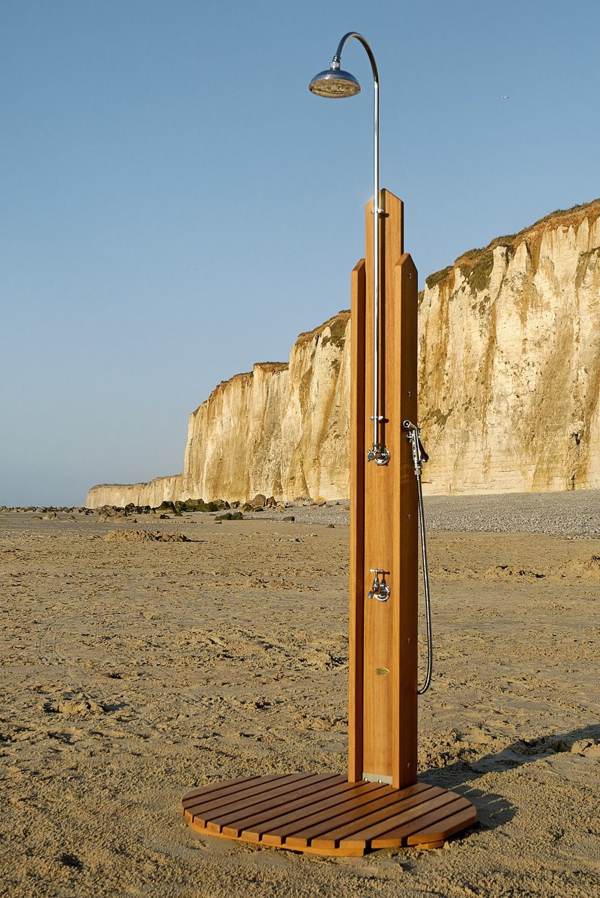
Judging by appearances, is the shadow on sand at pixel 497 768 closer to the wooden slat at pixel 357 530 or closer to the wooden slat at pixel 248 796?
the wooden slat at pixel 357 530

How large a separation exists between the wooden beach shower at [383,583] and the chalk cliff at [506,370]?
38.0 m

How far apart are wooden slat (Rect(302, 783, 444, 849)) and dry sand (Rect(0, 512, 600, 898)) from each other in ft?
0.38

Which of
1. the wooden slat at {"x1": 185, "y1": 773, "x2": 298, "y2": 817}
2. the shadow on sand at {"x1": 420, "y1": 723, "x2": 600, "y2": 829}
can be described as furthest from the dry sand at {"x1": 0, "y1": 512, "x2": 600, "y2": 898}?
the wooden slat at {"x1": 185, "y1": 773, "x2": 298, "y2": 817}

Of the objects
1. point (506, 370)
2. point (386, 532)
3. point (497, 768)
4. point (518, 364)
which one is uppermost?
point (518, 364)

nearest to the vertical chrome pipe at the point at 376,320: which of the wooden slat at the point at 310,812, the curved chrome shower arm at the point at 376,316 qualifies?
the curved chrome shower arm at the point at 376,316

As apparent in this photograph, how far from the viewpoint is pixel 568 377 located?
144 feet

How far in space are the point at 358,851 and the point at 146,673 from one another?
3844mm

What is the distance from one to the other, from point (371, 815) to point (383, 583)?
3.71 ft

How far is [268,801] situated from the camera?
14.6 feet

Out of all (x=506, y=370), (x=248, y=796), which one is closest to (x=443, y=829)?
(x=248, y=796)

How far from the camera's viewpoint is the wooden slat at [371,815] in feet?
13.2

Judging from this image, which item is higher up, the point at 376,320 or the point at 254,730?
the point at 376,320

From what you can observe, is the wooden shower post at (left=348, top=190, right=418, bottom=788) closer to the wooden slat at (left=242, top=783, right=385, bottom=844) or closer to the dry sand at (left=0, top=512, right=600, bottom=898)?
the wooden slat at (left=242, top=783, right=385, bottom=844)

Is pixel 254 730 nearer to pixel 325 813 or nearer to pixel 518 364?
pixel 325 813
